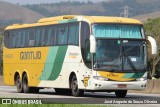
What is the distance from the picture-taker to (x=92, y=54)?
1130 inches

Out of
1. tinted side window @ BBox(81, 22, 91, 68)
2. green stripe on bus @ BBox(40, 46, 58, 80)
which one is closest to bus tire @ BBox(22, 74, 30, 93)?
green stripe on bus @ BBox(40, 46, 58, 80)

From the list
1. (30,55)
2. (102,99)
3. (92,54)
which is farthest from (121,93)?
(30,55)

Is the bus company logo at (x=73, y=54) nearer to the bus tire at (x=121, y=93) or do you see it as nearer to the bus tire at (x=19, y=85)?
the bus tire at (x=121, y=93)

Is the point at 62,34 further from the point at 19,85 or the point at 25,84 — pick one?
the point at 19,85

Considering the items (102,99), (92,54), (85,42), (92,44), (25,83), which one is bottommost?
(102,99)

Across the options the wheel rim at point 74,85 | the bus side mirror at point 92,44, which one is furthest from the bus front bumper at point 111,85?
the wheel rim at point 74,85

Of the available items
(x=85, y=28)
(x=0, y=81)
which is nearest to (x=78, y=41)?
(x=85, y=28)

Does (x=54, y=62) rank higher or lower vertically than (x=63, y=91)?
higher

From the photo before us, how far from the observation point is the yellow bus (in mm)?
28578

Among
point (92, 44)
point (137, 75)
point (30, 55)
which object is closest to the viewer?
point (92, 44)

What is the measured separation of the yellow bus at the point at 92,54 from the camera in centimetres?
2858

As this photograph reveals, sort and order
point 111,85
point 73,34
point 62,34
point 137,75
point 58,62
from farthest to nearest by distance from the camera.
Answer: point 58,62 < point 62,34 < point 73,34 < point 137,75 < point 111,85

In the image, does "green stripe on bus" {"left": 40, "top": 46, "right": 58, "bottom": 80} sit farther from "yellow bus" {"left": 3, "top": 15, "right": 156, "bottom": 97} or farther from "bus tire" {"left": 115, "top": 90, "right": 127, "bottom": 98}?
"bus tire" {"left": 115, "top": 90, "right": 127, "bottom": 98}

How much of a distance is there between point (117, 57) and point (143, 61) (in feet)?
3.83
